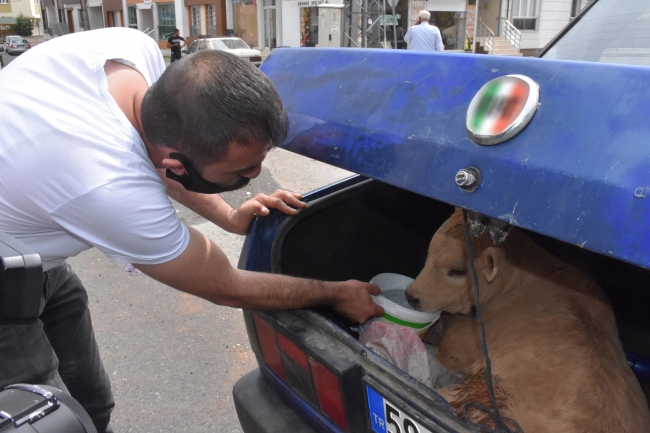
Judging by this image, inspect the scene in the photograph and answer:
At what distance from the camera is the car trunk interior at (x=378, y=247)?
2424 millimetres

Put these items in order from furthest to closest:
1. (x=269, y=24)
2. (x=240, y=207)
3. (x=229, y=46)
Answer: (x=269, y=24), (x=229, y=46), (x=240, y=207)

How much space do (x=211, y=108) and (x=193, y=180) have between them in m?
0.33

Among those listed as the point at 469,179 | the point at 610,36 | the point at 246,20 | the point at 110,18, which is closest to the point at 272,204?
the point at 469,179

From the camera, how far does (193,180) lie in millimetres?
1938

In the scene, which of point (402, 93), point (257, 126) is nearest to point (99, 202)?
point (257, 126)

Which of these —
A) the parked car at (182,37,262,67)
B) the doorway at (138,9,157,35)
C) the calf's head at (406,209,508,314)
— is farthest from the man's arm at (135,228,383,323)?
the doorway at (138,9,157,35)

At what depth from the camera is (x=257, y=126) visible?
1766 mm

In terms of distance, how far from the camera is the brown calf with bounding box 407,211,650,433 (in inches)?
67.8

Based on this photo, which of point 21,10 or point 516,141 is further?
point 21,10

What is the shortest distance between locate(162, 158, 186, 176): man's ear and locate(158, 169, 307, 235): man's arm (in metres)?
0.21

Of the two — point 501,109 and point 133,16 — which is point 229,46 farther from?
point 501,109

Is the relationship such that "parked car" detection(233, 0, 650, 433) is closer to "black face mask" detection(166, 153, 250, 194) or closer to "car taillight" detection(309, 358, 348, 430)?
"car taillight" detection(309, 358, 348, 430)

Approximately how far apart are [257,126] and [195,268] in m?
0.53

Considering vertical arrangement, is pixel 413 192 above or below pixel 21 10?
below
